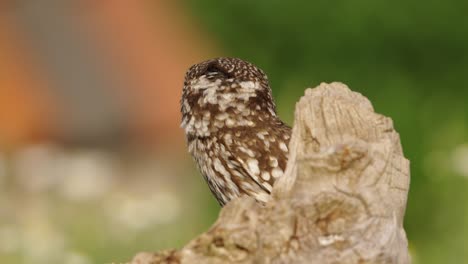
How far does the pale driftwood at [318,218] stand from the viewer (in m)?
2.54

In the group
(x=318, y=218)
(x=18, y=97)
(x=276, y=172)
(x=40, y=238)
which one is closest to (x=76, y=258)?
(x=40, y=238)

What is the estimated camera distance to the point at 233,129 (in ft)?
12.2

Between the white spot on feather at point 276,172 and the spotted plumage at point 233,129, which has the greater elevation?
the spotted plumage at point 233,129

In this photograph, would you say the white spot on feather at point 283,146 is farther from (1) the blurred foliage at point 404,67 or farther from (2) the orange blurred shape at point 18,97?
(2) the orange blurred shape at point 18,97

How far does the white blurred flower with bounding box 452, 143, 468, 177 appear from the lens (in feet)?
17.6

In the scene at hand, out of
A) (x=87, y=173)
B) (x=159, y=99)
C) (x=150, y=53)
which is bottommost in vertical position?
(x=87, y=173)

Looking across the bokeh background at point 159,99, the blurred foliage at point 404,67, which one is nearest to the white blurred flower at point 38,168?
the bokeh background at point 159,99

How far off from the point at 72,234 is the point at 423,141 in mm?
1907

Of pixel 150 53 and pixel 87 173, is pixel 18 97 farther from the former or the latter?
pixel 150 53

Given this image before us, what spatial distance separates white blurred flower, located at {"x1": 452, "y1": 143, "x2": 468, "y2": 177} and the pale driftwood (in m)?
2.81

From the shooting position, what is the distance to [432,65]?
5.73m

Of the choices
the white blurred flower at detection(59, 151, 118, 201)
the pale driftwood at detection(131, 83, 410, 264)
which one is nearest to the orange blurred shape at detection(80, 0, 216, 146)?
the white blurred flower at detection(59, 151, 118, 201)

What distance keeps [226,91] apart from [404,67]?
2.10 m

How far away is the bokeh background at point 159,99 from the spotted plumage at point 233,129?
4.03 ft
